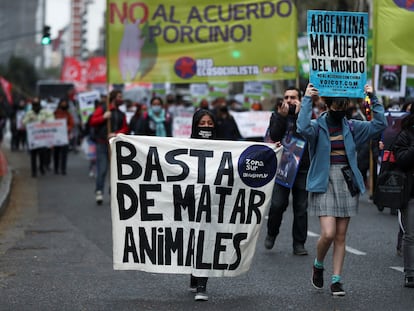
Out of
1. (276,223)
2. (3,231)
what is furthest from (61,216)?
(276,223)

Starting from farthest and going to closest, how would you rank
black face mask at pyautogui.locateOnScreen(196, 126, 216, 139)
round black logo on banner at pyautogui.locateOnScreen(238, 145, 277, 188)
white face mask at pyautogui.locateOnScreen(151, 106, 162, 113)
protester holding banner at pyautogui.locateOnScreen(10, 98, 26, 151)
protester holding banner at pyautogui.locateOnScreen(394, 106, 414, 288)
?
protester holding banner at pyautogui.locateOnScreen(10, 98, 26, 151), white face mask at pyautogui.locateOnScreen(151, 106, 162, 113), protester holding banner at pyautogui.locateOnScreen(394, 106, 414, 288), black face mask at pyautogui.locateOnScreen(196, 126, 216, 139), round black logo on banner at pyautogui.locateOnScreen(238, 145, 277, 188)

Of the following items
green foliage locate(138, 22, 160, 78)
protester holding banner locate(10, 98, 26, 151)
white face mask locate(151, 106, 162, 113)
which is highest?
green foliage locate(138, 22, 160, 78)

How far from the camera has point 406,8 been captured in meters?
11.0

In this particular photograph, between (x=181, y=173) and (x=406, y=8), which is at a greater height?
(x=406, y=8)

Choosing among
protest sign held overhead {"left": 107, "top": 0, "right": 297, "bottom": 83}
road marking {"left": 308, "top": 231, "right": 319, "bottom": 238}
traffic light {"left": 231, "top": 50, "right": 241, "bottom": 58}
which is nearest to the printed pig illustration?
protest sign held overhead {"left": 107, "top": 0, "right": 297, "bottom": 83}

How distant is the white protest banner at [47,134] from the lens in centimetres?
2073

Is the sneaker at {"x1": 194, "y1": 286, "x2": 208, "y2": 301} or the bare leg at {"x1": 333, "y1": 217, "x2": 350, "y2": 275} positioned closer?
the sneaker at {"x1": 194, "y1": 286, "x2": 208, "y2": 301}

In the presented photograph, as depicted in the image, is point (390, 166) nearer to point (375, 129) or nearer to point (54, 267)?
point (375, 129)

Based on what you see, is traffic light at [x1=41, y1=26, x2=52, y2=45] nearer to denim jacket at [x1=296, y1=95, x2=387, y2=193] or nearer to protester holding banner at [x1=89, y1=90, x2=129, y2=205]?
protester holding banner at [x1=89, y1=90, x2=129, y2=205]

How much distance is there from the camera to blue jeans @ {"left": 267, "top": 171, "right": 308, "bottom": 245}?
9.89 metres

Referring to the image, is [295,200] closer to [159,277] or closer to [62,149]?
[159,277]

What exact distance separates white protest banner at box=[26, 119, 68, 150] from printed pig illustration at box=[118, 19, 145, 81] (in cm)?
591

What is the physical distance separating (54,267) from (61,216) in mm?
4595

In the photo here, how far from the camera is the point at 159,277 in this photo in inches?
335
